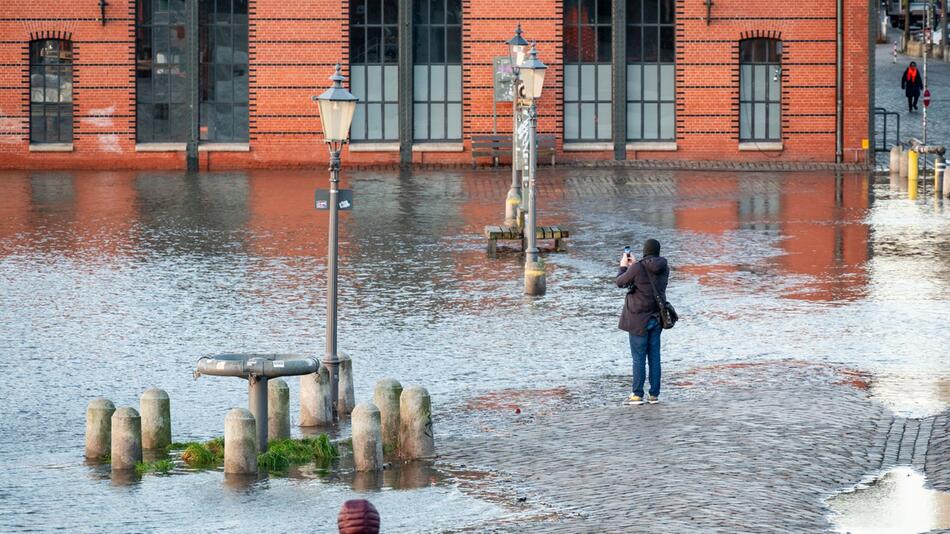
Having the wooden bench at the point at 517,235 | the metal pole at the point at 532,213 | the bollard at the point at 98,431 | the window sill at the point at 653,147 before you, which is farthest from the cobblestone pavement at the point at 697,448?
the window sill at the point at 653,147

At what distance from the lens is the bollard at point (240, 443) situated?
41.5 ft

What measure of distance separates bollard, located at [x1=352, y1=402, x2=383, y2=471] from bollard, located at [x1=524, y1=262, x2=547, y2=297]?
889cm

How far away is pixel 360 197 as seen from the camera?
34000 millimetres

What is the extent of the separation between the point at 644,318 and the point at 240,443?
4228mm

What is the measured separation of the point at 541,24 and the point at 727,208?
989 cm

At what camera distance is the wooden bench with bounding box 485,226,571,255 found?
25750 mm

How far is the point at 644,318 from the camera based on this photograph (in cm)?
1527

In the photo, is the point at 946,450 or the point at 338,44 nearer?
the point at 946,450

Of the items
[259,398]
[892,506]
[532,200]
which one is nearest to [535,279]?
[532,200]

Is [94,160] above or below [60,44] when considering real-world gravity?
below

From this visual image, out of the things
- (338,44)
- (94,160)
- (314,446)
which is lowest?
(314,446)

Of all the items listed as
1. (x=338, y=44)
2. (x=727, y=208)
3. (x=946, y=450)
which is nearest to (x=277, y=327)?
(x=946, y=450)

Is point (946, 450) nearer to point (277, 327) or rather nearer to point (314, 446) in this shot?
point (314, 446)

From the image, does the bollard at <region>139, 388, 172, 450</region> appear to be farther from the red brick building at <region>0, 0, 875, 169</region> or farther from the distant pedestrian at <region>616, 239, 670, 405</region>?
the red brick building at <region>0, 0, 875, 169</region>
